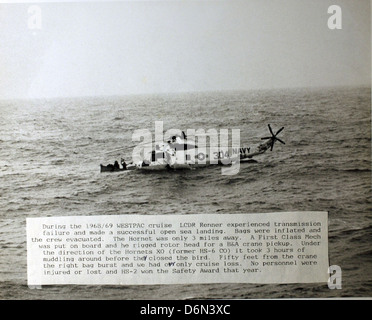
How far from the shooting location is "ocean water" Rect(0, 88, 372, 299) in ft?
4.90

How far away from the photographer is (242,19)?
1510mm

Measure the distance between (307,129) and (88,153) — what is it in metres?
0.64

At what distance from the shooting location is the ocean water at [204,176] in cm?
149

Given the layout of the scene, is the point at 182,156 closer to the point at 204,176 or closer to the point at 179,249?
the point at 204,176

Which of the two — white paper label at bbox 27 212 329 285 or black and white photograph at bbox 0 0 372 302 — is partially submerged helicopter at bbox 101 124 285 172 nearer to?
black and white photograph at bbox 0 0 372 302

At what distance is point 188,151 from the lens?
151 cm

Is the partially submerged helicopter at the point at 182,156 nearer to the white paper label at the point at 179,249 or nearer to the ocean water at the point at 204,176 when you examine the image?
the ocean water at the point at 204,176

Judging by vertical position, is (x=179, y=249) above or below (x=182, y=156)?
below

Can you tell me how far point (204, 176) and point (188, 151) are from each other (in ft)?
0.29

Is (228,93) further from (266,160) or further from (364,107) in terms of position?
(364,107)

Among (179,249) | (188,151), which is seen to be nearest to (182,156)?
(188,151)

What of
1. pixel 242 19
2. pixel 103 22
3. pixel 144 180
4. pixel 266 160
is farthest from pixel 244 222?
pixel 103 22

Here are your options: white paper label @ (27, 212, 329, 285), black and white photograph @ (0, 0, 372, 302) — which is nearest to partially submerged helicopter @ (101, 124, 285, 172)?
black and white photograph @ (0, 0, 372, 302)

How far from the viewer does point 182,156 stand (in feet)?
4.96
